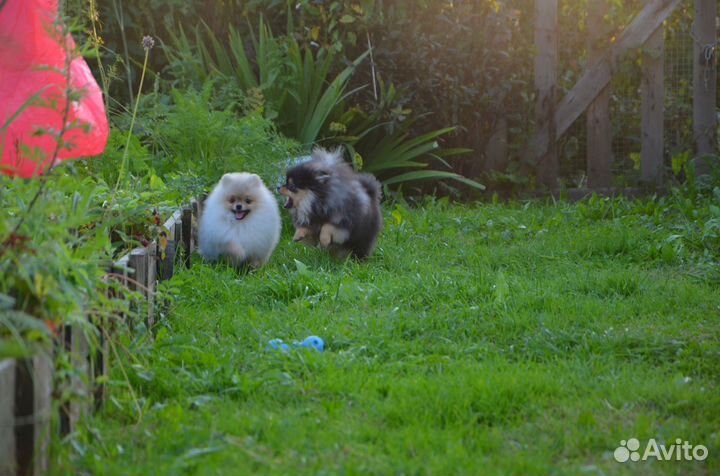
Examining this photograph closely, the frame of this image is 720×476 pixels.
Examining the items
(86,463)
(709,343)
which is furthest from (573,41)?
(86,463)

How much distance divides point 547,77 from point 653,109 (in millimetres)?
995

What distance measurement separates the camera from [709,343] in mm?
3584

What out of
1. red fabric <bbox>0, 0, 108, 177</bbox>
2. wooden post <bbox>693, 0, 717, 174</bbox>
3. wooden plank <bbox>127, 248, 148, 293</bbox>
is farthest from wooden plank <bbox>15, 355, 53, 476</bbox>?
wooden post <bbox>693, 0, 717, 174</bbox>

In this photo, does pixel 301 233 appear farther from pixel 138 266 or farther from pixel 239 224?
pixel 138 266

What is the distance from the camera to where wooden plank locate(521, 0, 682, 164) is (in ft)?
26.9

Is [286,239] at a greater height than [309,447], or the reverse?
[309,447]

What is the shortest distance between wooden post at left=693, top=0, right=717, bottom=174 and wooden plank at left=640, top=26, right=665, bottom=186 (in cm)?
29

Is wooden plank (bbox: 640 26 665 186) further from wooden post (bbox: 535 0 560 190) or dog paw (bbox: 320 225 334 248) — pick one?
dog paw (bbox: 320 225 334 248)

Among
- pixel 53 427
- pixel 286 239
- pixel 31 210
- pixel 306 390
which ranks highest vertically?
pixel 31 210

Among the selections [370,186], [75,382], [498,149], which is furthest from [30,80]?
[498,149]

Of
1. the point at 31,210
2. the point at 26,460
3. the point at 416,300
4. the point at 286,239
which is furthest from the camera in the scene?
the point at 286,239

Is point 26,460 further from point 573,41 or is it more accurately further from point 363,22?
point 573,41

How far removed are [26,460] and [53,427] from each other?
13 cm

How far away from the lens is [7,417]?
2240 millimetres
